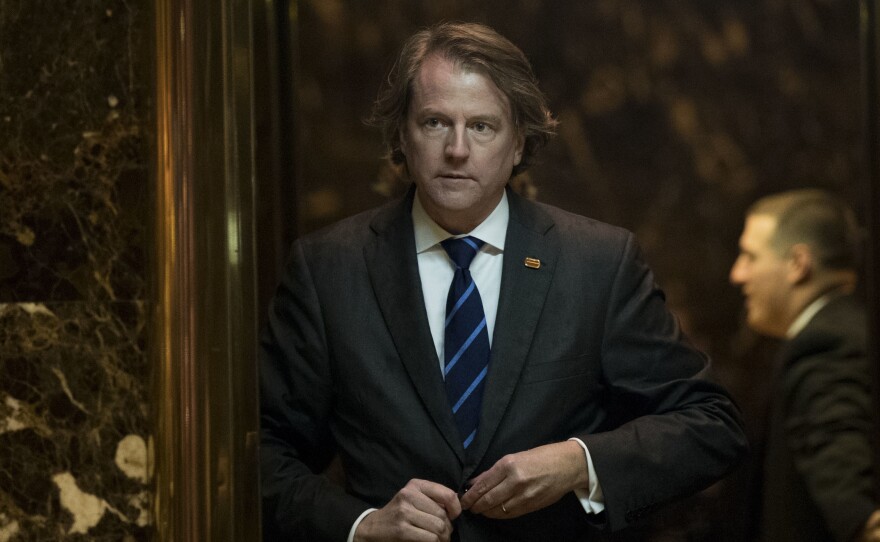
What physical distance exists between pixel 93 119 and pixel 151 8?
0.27 metres

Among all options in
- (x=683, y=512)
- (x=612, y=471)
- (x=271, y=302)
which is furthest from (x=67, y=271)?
(x=683, y=512)

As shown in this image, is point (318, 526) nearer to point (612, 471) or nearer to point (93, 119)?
point (612, 471)

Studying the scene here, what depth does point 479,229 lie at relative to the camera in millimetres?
2516

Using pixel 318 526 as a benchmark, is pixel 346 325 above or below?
above

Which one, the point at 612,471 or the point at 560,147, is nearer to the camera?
the point at 612,471

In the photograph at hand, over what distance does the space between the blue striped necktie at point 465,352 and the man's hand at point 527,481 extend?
0.10m

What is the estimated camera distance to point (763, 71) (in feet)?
8.14

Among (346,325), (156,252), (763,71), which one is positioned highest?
(763,71)

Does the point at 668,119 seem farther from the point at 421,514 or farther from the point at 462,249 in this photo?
the point at 421,514

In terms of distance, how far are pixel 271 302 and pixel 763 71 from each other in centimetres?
118

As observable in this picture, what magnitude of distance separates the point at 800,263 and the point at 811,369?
221 mm

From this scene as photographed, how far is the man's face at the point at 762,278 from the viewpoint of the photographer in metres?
2.43

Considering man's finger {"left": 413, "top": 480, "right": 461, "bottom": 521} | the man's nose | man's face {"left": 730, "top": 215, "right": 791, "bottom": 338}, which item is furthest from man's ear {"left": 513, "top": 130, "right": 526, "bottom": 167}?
man's finger {"left": 413, "top": 480, "right": 461, "bottom": 521}

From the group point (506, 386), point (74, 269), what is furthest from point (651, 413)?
point (74, 269)
